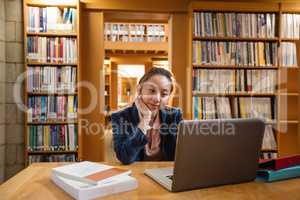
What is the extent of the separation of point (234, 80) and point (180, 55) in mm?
697

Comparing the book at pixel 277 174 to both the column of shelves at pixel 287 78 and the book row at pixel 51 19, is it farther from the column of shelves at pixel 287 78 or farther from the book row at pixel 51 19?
the book row at pixel 51 19

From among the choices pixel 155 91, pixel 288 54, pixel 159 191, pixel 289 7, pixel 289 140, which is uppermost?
pixel 289 7

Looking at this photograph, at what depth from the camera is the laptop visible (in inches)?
33.0

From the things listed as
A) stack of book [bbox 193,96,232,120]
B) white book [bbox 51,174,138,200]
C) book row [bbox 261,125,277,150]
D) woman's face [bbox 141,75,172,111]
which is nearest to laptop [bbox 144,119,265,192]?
white book [bbox 51,174,138,200]

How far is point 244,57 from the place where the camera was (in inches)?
111

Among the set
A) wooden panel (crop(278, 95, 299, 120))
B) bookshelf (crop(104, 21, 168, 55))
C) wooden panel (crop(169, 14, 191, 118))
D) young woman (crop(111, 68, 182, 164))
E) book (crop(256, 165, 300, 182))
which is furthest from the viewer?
bookshelf (crop(104, 21, 168, 55))

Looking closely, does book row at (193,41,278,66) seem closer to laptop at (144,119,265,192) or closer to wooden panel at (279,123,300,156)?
wooden panel at (279,123,300,156)

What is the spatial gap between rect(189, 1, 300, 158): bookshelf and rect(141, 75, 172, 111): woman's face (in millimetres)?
1069

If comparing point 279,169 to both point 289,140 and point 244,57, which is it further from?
point 289,140

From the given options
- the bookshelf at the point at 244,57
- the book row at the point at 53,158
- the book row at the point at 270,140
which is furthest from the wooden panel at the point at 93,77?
the book row at the point at 270,140

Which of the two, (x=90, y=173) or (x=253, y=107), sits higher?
(x=253, y=107)

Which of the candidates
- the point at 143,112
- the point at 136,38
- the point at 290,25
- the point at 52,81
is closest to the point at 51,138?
the point at 52,81

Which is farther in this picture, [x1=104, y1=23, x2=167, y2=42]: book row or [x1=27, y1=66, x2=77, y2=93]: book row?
[x1=104, y1=23, x2=167, y2=42]: book row

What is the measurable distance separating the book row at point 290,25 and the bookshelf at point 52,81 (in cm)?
227
